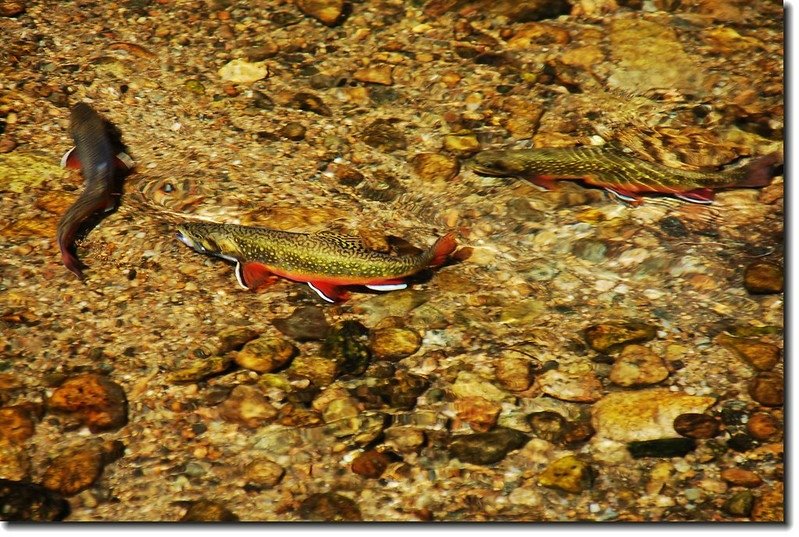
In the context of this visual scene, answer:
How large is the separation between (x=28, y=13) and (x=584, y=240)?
6605 millimetres

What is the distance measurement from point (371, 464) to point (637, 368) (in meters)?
2.03

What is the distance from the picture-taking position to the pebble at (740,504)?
17.4ft

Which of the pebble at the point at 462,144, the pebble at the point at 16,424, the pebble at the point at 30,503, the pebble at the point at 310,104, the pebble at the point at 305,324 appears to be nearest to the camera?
the pebble at the point at 30,503

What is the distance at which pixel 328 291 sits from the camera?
21.7ft

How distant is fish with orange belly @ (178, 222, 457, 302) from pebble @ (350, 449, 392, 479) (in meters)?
1.41

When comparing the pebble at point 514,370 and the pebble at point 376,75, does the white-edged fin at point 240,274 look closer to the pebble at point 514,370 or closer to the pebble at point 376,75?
the pebble at point 514,370

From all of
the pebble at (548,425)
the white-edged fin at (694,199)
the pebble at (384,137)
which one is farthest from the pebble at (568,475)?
the pebble at (384,137)

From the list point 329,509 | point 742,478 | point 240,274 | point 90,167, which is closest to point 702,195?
point 742,478

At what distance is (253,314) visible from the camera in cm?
662

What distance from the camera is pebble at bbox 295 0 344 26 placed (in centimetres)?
957

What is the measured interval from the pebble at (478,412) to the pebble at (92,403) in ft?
7.46

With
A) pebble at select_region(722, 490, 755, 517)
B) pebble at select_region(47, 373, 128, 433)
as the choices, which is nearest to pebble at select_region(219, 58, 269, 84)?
pebble at select_region(47, 373, 128, 433)

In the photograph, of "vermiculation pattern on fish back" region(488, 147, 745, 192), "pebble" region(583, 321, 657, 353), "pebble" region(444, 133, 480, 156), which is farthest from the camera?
"pebble" region(444, 133, 480, 156)

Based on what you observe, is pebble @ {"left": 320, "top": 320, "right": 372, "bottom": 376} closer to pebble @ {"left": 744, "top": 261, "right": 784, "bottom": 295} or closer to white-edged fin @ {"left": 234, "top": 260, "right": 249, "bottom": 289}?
white-edged fin @ {"left": 234, "top": 260, "right": 249, "bottom": 289}
